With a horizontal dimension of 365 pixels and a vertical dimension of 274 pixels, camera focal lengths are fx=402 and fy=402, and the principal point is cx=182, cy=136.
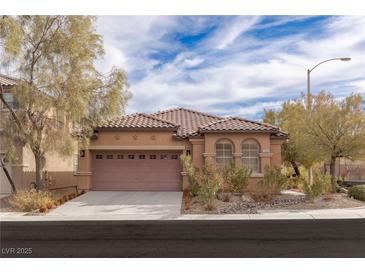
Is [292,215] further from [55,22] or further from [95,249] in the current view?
[55,22]

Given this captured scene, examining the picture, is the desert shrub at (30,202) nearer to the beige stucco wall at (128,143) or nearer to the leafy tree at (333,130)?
the beige stucco wall at (128,143)

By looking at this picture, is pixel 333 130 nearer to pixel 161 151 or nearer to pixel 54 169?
pixel 161 151

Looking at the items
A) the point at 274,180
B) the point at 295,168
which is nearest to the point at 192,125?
the point at 274,180

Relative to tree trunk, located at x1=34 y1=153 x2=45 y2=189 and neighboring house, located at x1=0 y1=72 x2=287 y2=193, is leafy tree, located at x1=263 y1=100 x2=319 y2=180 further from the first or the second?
tree trunk, located at x1=34 y1=153 x2=45 y2=189

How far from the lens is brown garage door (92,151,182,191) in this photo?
943 inches

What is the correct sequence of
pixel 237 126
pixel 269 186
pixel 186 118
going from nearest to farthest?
pixel 269 186 < pixel 237 126 < pixel 186 118

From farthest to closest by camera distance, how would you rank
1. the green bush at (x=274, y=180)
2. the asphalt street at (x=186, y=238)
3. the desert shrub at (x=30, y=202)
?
the green bush at (x=274, y=180)
the desert shrub at (x=30, y=202)
the asphalt street at (x=186, y=238)

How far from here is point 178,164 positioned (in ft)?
79.5

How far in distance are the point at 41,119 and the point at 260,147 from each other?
1210cm

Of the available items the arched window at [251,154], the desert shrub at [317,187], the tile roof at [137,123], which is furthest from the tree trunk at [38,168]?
the desert shrub at [317,187]

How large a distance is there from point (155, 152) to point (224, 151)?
13.6 ft

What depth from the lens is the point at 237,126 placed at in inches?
926

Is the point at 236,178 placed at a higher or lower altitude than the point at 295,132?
lower

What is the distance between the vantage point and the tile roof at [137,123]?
2395 cm
